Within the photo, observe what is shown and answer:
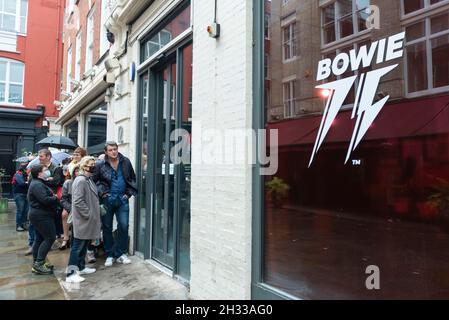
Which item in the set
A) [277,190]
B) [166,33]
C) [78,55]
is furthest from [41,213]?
[78,55]

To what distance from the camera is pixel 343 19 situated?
9.47 feet

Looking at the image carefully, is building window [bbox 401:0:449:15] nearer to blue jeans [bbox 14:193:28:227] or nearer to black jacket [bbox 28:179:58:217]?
black jacket [bbox 28:179:58:217]

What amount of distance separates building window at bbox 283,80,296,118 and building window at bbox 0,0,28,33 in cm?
1915

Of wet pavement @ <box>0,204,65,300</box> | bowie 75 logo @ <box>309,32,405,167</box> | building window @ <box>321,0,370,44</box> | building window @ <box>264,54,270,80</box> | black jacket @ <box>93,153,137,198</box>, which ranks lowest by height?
wet pavement @ <box>0,204,65,300</box>

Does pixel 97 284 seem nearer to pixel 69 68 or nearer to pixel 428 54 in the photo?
pixel 428 54

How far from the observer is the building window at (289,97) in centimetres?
328

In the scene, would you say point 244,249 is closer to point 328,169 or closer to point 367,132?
point 328,169

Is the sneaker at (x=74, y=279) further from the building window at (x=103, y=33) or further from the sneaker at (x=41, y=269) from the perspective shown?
the building window at (x=103, y=33)

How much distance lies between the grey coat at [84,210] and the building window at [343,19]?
11.5 ft

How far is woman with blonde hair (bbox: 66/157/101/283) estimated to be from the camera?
4730 millimetres

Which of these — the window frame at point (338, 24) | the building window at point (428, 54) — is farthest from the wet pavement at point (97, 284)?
the building window at point (428, 54)

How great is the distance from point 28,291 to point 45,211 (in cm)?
110

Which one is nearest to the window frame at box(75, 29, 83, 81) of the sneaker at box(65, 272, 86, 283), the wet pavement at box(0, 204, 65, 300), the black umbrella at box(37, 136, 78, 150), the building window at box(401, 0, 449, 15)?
the black umbrella at box(37, 136, 78, 150)

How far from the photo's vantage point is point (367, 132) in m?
2.62
